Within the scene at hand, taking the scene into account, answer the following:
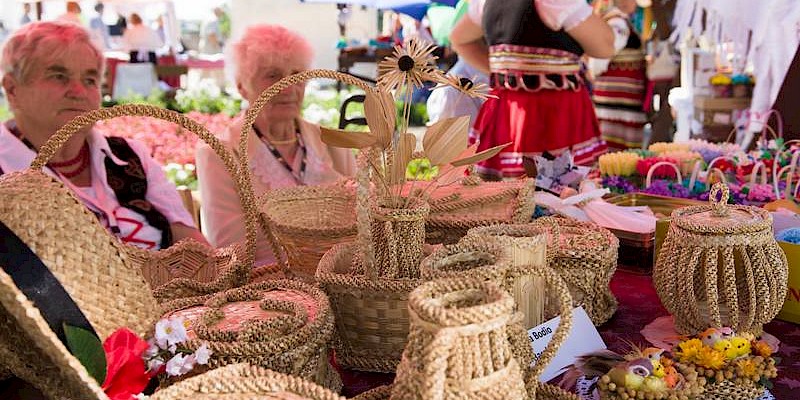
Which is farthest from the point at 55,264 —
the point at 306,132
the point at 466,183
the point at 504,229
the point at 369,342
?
the point at 306,132

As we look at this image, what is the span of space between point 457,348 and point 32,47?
1619mm

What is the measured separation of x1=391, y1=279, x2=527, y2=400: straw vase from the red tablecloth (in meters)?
0.34

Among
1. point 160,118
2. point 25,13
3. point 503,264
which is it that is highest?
point 25,13

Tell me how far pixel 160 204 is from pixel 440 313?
4.83 ft

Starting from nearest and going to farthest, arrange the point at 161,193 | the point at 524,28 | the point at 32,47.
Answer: the point at 32,47
the point at 161,193
the point at 524,28

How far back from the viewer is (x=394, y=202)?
3.06 ft

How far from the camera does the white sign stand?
35.6 inches

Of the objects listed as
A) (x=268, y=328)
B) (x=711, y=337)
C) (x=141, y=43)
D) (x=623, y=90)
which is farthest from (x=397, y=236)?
(x=141, y=43)

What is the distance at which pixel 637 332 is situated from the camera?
1092 millimetres

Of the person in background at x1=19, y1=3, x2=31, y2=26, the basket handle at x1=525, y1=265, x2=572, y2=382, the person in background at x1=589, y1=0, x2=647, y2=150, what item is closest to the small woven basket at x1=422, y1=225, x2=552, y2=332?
the basket handle at x1=525, y1=265, x2=572, y2=382

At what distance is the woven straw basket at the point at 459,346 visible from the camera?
1.82ft

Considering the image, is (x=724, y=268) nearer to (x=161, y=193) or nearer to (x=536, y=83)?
(x=161, y=193)

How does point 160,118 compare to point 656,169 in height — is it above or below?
above

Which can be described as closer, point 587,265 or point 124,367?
point 124,367
